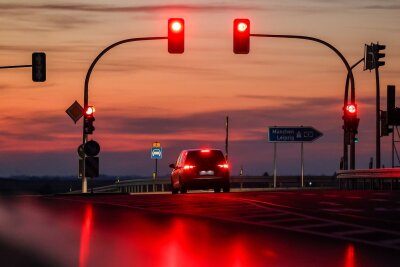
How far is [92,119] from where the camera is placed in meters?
43.9

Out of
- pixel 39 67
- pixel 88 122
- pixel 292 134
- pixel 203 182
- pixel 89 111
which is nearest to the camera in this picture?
pixel 203 182

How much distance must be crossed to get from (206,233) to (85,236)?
1.94 metres

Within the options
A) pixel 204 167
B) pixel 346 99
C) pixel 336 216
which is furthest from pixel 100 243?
pixel 346 99

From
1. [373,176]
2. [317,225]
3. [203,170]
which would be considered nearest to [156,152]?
[373,176]

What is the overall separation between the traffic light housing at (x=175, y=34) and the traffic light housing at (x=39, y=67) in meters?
9.59

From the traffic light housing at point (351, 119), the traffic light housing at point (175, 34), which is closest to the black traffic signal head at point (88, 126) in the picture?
the traffic light housing at point (175, 34)

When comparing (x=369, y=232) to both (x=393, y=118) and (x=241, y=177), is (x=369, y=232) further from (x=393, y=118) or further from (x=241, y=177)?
(x=241, y=177)

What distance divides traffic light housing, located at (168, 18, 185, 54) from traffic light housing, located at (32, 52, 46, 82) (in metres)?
9.59

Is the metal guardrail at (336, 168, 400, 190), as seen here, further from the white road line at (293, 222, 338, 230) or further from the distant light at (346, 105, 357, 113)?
the white road line at (293, 222, 338, 230)

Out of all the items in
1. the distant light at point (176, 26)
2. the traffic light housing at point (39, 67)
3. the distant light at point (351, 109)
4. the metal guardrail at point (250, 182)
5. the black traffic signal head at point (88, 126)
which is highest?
the distant light at point (176, 26)

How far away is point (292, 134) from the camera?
6706 centimetres

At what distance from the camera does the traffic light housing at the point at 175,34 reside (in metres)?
37.2

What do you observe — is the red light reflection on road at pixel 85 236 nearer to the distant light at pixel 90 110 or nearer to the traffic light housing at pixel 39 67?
the distant light at pixel 90 110

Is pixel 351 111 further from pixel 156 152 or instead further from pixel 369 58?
pixel 156 152
